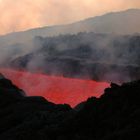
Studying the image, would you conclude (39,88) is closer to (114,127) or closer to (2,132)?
(2,132)

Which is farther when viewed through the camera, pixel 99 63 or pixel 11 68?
pixel 11 68

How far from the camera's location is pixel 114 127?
13.0 metres

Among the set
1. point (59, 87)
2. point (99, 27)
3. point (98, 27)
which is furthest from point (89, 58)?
point (99, 27)

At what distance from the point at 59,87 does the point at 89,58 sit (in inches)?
330

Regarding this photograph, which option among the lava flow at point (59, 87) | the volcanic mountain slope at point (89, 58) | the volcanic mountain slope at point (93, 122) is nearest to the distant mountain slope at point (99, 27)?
the volcanic mountain slope at point (89, 58)

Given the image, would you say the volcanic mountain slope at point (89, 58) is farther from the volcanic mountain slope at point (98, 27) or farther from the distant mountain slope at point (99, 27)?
the distant mountain slope at point (99, 27)

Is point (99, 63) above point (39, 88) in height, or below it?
above

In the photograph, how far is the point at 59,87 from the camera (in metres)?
39.3

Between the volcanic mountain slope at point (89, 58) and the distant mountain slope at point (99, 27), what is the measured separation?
29.7 meters

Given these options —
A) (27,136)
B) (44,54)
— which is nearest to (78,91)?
(44,54)

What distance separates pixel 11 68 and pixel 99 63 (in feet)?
37.6

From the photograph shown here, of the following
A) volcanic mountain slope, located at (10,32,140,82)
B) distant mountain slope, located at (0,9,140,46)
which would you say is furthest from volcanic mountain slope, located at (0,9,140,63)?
volcanic mountain slope, located at (10,32,140,82)

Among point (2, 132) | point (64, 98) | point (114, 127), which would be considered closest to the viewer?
point (114, 127)

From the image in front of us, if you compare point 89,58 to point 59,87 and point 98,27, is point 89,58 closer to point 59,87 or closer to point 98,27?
point 59,87
